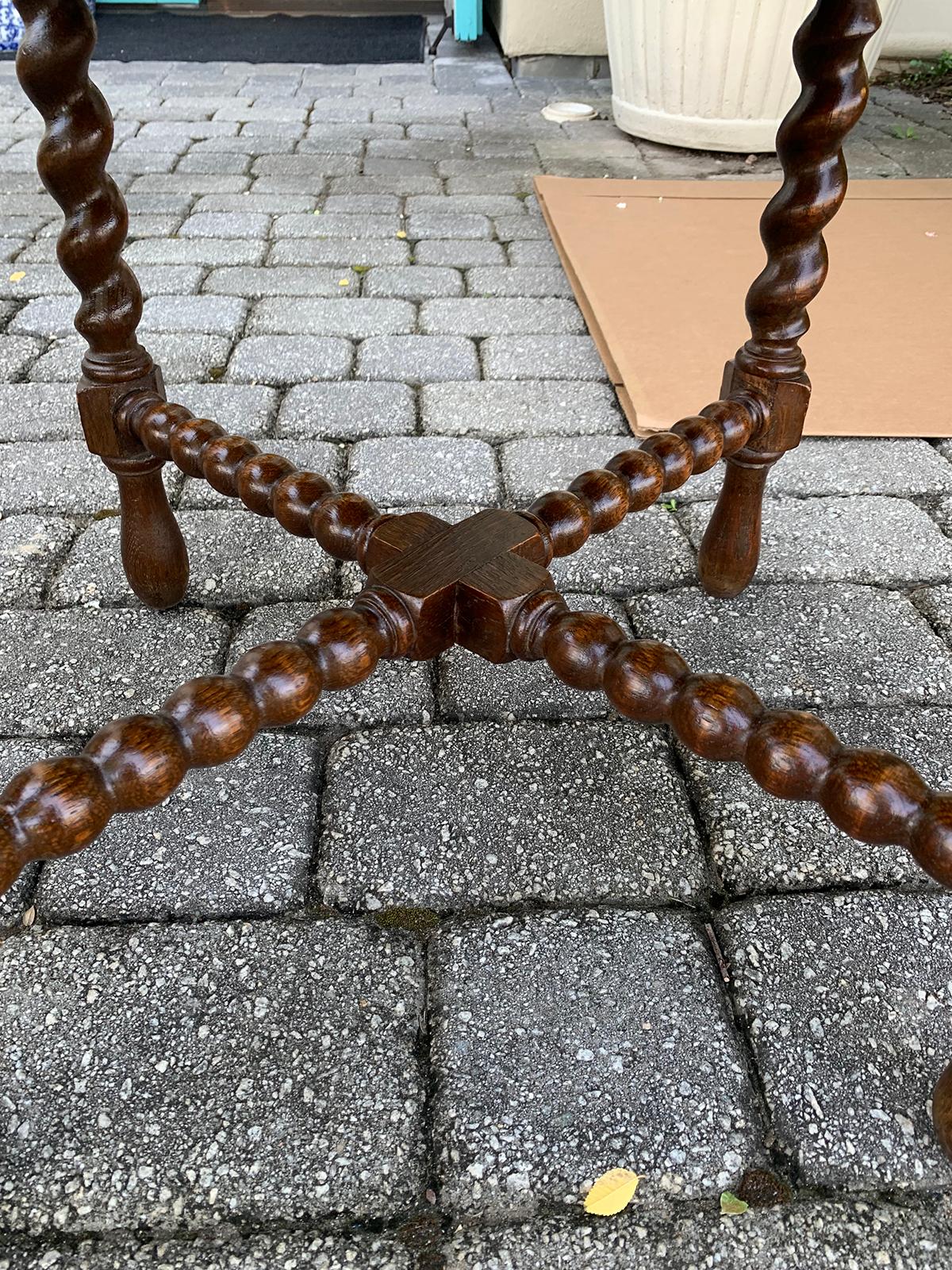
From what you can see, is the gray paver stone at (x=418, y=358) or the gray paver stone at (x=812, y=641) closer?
the gray paver stone at (x=812, y=641)

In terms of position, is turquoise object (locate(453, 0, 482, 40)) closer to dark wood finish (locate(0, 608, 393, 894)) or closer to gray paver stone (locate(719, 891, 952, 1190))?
dark wood finish (locate(0, 608, 393, 894))

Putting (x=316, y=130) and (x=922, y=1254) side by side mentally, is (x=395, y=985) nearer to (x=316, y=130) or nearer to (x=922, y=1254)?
(x=922, y=1254)

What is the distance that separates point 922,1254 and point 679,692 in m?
0.49

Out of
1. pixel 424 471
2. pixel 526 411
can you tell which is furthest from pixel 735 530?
pixel 526 411

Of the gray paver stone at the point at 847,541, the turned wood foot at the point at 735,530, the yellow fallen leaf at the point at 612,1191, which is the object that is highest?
the turned wood foot at the point at 735,530

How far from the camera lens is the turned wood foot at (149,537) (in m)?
1.43

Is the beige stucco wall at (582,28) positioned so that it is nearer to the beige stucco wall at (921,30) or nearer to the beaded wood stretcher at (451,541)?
the beige stucco wall at (921,30)

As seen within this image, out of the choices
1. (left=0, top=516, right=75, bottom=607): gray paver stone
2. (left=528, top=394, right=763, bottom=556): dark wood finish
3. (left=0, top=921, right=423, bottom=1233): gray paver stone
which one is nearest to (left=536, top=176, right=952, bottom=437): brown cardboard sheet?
(left=528, top=394, right=763, bottom=556): dark wood finish

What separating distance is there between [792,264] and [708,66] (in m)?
2.88

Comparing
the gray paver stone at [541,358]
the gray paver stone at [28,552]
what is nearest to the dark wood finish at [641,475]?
the gray paver stone at [28,552]

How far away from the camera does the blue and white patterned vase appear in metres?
5.09

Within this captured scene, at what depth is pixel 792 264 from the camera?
4.30ft

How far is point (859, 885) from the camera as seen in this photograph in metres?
1.12

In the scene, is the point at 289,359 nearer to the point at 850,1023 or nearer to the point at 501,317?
the point at 501,317
